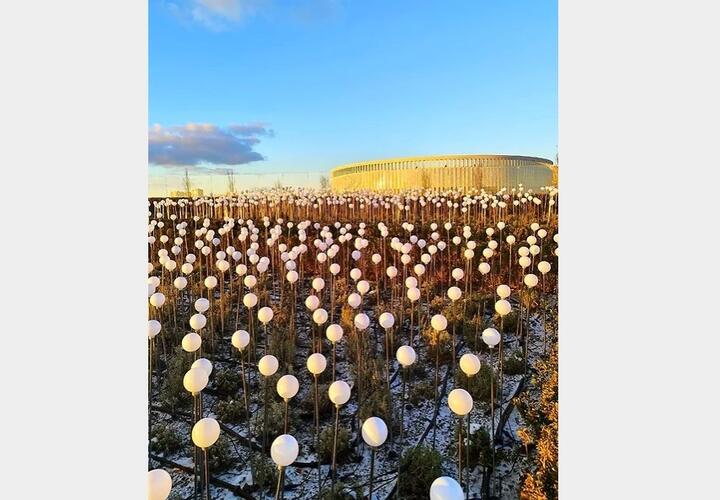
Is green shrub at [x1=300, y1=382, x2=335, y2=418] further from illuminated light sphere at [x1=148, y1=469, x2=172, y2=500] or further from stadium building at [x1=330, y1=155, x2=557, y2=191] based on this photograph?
stadium building at [x1=330, y1=155, x2=557, y2=191]

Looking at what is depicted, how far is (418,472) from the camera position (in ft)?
3.79

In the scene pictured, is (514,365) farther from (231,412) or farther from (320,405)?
(231,412)

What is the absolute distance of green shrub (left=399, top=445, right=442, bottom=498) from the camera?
1126mm

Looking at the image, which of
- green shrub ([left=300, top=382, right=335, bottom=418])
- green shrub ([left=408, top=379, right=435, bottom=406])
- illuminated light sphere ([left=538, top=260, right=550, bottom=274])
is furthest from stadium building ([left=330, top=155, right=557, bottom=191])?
green shrub ([left=300, top=382, right=335, bottom=418])

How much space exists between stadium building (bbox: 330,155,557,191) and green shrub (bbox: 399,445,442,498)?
91 centimetres

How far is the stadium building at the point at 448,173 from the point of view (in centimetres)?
169

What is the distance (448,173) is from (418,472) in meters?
1.36

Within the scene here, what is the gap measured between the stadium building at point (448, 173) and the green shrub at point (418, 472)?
2.98 feet

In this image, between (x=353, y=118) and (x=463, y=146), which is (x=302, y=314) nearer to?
(x=353, y=118)

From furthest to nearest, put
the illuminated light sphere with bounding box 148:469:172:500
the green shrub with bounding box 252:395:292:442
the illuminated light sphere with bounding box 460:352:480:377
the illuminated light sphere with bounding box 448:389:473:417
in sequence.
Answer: the green shrub with bounding box 252:395:292:442, the illuminated light sphere with bounding box 460:352:480:377, the illuminated light sphere with bounding box 448:389:473:417, the illuminated light sphere with bounding box 148:469:172:500

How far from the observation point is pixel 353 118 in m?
1.89

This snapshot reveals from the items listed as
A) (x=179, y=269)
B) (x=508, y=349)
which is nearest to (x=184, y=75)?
(x=179, y=269)

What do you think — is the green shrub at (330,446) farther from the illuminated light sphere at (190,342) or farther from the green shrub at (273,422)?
the illuminated light sphere at (190,342)
